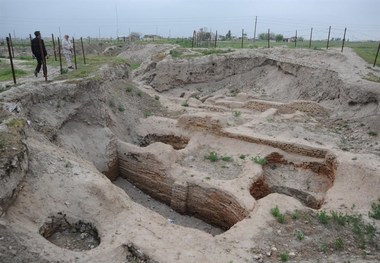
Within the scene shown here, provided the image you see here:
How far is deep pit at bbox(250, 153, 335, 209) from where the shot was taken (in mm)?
11484

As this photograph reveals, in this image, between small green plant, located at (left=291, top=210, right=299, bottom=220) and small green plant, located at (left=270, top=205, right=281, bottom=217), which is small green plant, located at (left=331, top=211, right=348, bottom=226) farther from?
small green plant, located at (left=270, top=205, right=281, bottom=217)

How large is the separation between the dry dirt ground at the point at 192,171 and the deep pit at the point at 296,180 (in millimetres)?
47

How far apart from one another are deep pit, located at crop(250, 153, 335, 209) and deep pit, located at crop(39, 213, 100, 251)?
5.34 m

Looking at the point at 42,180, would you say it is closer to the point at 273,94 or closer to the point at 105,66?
the point at 105,66

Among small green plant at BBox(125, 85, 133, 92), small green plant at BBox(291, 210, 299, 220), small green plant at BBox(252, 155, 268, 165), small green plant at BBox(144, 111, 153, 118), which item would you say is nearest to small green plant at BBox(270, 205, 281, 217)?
small green plant at BBox(291, 210, 299, 220)

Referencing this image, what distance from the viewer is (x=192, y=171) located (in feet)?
39.2

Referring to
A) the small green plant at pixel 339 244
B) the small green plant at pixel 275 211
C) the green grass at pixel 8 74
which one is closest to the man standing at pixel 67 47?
the green grass at pixel 8 74

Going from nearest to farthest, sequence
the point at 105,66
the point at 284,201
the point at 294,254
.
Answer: the point at 294,254 < the point at 284,201 < the point at 105,66

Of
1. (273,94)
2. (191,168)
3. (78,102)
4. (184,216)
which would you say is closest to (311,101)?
(273,94)

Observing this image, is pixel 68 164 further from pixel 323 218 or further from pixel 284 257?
pixel 323 218

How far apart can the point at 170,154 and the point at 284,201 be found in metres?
4.69

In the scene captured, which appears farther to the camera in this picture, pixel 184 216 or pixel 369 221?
pixel 184 216

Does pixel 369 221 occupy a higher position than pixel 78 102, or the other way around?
pixel 78 102

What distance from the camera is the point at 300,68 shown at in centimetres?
2117
